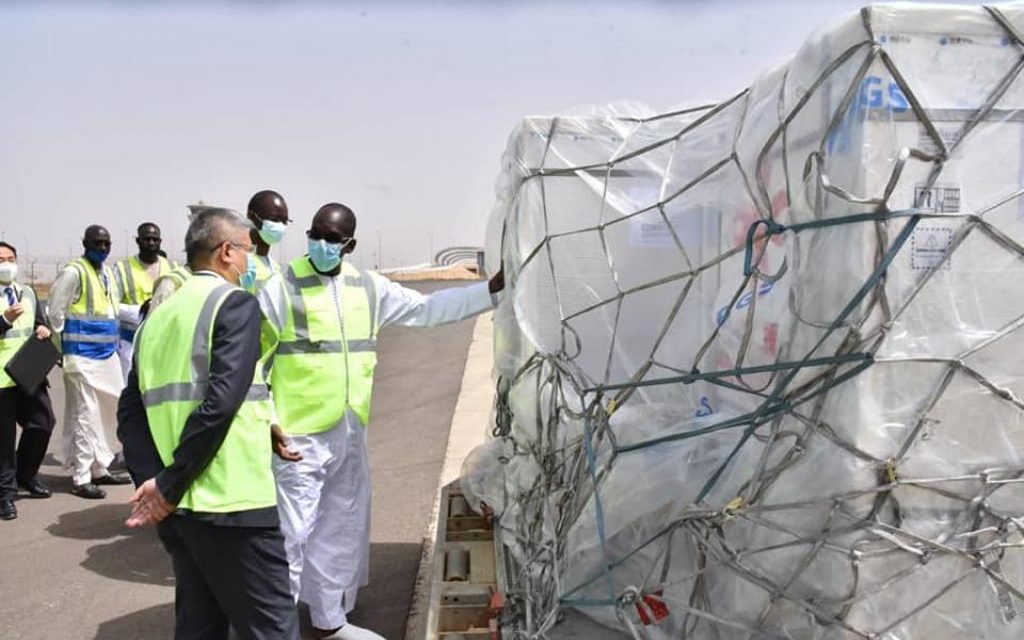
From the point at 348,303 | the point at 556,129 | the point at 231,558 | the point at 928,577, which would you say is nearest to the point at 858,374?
the point at 928,577

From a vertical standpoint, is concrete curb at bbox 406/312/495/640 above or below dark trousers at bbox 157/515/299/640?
below

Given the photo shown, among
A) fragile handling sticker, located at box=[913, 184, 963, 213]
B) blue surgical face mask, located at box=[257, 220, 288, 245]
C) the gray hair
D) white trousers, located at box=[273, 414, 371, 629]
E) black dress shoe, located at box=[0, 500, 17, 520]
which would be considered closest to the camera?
fragile handling sticker, located at box=[913, 184, 963, 213]

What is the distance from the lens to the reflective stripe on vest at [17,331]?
5.31 meters

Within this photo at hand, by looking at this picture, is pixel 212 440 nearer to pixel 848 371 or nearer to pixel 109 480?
pixel 848 371

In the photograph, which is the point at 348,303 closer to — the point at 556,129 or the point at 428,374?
the point at 556,129

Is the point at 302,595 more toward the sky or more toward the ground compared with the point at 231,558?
more toward the ground

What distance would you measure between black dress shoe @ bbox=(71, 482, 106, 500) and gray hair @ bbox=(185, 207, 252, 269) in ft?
12.5

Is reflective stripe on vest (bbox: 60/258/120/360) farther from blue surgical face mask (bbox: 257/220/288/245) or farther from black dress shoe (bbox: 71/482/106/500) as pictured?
blue surgical face mask (bbox: 257/220/288/245)

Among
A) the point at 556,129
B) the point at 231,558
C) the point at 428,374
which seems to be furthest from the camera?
the point at 428,374

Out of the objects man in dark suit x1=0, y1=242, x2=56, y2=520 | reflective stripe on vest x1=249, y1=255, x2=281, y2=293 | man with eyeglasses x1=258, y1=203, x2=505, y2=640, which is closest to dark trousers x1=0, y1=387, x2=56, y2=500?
man in dark suit x1=0, y1=242, x2=56, y2=520

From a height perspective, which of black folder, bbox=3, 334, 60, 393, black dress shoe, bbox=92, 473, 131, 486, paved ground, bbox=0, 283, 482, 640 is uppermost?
black folder, bbox=3, 334, 60, 393

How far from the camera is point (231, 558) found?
2430 millimetres

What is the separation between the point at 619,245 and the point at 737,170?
757mm

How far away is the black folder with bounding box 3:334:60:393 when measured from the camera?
5.30 metres
